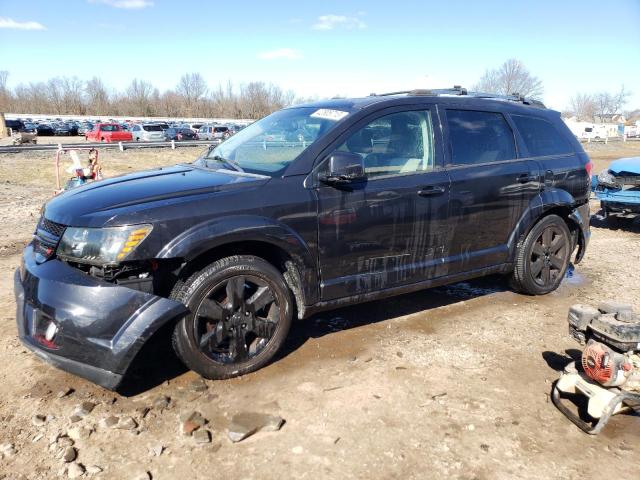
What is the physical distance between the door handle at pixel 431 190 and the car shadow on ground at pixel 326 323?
3.99 feet

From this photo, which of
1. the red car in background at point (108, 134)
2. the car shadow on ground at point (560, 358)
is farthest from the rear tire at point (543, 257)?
the red car in background at point (108, 134)

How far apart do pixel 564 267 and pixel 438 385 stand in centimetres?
263

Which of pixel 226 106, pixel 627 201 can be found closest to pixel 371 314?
pixel 627 201

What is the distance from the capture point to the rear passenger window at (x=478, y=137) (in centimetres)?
431

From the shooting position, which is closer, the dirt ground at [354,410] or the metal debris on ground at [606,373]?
the dirt ground at [354,410]

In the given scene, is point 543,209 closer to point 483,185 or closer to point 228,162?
point 483,185

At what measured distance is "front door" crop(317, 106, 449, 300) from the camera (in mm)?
3666

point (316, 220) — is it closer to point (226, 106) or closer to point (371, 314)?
point (371, 314)

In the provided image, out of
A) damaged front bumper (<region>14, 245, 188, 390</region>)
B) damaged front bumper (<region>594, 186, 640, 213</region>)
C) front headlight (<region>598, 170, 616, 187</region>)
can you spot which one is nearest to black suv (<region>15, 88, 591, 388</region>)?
damaged front bumper (<region>14, 245, 188, 390</region>)

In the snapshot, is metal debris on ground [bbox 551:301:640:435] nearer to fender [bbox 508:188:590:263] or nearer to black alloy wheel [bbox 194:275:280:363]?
fender [bbox 508:188:590:263]

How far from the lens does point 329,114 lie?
400 centimetres

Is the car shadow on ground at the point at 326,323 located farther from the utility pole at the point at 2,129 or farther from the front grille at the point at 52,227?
the utility pole at the point at 2,129

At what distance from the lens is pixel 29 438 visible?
2.82m

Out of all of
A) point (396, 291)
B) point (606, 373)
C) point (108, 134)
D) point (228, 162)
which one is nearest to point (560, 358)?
point (606, 373)
